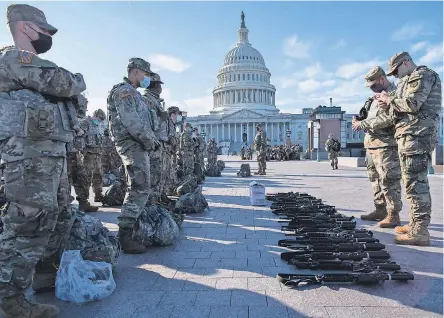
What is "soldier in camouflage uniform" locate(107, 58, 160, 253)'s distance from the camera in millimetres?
4023

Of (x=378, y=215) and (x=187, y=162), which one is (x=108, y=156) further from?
(x=378, y=215)

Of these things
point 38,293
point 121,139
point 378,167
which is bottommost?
point 38,293

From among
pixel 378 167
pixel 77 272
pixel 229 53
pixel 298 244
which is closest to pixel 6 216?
pixel 77 272

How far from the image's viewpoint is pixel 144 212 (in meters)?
4.39

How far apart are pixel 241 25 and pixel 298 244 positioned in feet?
358

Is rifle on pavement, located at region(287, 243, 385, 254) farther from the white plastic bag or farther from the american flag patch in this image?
the american flag patch

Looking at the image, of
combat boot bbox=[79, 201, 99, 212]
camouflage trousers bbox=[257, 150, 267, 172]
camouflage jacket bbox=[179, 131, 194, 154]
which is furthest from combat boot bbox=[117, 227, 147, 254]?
camouflage trousers bbox=[257, 150, 267, 172]

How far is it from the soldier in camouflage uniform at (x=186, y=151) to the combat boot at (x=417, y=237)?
811 cm

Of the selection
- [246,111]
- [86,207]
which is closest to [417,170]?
[86,207]

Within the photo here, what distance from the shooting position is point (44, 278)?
301 cm

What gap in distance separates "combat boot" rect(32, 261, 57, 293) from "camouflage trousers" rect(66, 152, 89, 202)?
12.5 feet

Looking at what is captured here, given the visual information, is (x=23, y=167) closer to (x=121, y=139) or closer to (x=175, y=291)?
(x=175, y=291)

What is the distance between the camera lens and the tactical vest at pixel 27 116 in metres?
2.38

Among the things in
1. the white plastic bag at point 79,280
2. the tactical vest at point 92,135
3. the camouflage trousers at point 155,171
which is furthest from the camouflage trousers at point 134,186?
the tactical vest at point 92,135
